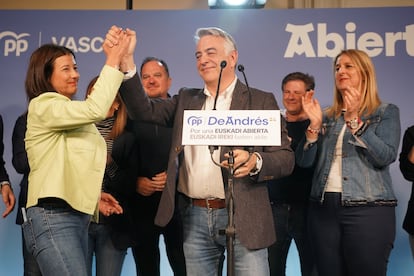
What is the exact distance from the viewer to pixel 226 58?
2.50 meters

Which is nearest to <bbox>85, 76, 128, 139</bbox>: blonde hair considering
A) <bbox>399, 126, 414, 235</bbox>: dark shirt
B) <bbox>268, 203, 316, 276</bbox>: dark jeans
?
<bbox>268, 203, 316, 276</bbox>: dark jeans

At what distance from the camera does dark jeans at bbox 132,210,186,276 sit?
3.08 meters

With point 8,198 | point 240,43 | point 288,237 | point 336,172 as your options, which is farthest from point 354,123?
point 8,198

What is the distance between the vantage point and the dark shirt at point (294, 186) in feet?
10.1

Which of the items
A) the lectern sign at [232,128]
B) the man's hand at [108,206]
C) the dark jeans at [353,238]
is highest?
the lectern sign at [232,128]

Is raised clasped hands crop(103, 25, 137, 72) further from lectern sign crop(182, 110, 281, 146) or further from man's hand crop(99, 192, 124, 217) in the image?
man's hand crop(99, 192, 124, 217)

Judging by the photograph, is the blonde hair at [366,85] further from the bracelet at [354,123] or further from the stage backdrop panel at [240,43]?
the stage backdrop panel at [240,43]

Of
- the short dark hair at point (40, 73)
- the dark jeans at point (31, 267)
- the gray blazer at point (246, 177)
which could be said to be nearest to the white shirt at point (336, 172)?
the gray blazer at point (246, 177)

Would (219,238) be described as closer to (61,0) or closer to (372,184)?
(372,184)

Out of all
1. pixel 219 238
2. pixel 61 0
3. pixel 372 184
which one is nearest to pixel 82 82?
pixel 61 0

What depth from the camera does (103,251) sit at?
2.84 m

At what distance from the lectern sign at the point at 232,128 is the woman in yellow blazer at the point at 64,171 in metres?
0.35

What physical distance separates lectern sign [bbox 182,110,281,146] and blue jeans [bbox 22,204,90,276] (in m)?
0.54

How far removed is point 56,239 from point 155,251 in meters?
1.24
